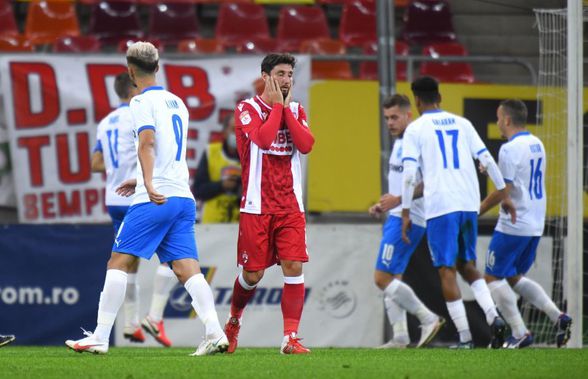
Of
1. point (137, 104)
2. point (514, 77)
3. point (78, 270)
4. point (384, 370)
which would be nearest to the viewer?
point (384, 370)

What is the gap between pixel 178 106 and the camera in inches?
288

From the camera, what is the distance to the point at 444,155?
976cm

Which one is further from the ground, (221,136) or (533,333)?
(221,136)

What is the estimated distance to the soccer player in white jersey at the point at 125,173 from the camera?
10.2m

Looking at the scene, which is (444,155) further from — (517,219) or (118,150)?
(118,150)

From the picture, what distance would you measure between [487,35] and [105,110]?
481cm

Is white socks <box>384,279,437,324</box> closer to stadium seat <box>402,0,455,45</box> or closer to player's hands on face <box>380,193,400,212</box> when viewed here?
player's hands on face <box>380,193,400,212</box>

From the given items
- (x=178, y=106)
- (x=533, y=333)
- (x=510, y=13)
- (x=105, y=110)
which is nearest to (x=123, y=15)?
(x=105, y=110)

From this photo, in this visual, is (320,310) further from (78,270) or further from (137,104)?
(137,104)

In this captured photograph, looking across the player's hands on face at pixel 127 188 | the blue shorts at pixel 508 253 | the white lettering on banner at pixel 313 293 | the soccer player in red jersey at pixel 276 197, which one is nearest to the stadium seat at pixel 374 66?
the white lettering on banner at pixel 313 293

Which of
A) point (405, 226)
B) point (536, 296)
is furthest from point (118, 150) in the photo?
point (536, 296)

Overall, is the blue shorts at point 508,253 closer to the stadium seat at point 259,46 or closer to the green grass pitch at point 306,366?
the green grass pitch at point 306,366

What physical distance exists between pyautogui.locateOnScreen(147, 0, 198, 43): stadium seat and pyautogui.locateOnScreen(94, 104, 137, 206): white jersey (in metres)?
5.05

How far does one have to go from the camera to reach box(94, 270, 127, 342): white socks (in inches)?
280
